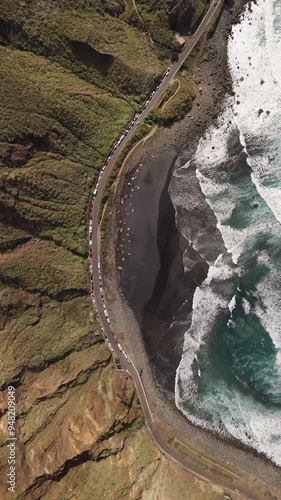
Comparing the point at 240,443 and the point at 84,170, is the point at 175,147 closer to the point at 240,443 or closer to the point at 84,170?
the point at 84,170

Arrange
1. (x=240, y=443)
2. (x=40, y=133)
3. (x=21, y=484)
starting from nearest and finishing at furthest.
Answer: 1. (x=21, y=484)
2. (x=40, y=133)
3. (x=240, y=443)

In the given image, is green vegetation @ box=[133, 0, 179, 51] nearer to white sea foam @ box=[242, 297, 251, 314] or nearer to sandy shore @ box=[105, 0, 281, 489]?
sandy shore @ box=[105, 0, 281, 489]

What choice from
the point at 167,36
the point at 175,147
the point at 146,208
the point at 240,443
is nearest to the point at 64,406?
the point at 240,443

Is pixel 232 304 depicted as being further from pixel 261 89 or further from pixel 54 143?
pixel 54 143

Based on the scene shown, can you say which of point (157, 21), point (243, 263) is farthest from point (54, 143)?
point (243, 263)

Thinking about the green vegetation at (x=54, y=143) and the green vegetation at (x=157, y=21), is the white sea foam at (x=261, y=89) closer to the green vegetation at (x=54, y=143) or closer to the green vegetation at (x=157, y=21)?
the green vegetation at (x=157, y=21)

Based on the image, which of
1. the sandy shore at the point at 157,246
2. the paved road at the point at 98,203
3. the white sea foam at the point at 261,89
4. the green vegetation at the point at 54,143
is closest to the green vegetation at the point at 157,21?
the green vegetation at the point at 54,143

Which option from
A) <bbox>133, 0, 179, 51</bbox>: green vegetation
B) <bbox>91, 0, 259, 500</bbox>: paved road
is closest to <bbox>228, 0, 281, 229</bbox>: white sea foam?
<bbox>91, 0, 259, 500</bbox>: paved road
